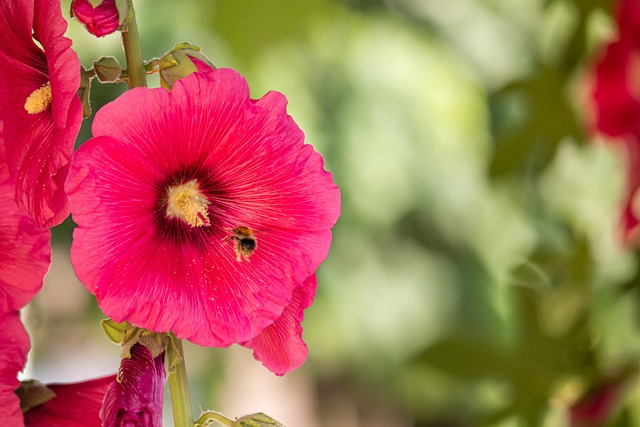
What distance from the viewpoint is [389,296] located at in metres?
2.08

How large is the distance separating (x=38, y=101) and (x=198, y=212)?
0.17 feet

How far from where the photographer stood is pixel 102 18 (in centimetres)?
23

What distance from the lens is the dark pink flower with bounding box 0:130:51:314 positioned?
0.25 metres

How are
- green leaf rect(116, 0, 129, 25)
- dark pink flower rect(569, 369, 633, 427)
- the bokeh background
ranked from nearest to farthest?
green leaf rect(116, 0, 129, 25)
dark pink flower rect(569, 369, 633, 427)
the bokeh background

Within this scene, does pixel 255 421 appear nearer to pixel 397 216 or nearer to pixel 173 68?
pixel 173 68

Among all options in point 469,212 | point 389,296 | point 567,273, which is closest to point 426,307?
point 389,296

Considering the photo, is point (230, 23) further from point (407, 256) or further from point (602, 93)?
point (407, 256)

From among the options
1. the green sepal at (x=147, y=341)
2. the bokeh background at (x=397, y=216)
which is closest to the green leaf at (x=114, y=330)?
the green sepal at (x=147, y=341)

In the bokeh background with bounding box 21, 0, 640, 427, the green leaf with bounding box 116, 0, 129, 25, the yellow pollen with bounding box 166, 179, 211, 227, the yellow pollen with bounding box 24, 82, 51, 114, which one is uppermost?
the bokeh background with bounding box 21, 0, 640, 427

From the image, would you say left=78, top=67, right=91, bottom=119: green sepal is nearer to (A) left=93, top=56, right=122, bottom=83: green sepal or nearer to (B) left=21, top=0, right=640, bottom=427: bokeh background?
(A) left=93, top=56, right=122, bottom=83: green sepal

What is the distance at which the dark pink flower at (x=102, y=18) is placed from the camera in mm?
226

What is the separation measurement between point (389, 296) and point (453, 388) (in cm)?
23

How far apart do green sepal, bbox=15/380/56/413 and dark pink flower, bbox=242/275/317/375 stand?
0.24 feet

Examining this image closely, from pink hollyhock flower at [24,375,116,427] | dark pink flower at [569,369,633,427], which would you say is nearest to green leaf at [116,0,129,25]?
pink hollyhock flower at [24,375,116,427]
